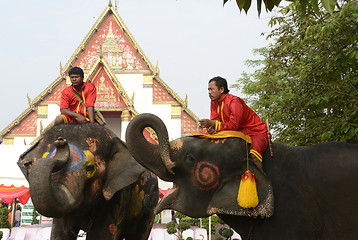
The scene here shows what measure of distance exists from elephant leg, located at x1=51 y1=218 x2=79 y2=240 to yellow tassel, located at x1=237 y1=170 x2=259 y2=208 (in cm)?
198

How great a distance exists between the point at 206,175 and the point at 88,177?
139 cm

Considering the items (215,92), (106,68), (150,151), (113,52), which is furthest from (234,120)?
(113,52)

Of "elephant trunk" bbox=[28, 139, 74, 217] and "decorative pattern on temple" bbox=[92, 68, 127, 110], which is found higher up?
"decorative pattern on temple" bbox=[92, 68, 127, 110]

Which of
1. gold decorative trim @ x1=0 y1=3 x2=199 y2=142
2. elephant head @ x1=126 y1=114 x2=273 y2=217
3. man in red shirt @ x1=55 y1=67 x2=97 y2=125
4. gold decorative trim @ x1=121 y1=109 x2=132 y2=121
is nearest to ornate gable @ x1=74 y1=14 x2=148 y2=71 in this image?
gold decorative trim @ x1=0 y1=3 x2=199 y2=142

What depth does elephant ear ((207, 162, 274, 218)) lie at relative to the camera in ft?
9.92

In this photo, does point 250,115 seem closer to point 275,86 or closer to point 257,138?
point 257,138

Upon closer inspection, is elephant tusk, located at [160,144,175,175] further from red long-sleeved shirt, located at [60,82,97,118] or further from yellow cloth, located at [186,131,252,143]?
red long-sleeved shirt, located at [60,82,97,118]

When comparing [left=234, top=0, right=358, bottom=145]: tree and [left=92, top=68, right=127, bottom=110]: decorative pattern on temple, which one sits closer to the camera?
[left=234, top=0, right=358, bottom=145]: tree

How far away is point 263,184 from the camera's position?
309 cm

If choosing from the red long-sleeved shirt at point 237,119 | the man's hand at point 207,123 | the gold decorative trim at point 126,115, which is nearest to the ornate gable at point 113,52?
the gold decorative trim at point 126,115

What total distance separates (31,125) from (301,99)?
58.7 ft

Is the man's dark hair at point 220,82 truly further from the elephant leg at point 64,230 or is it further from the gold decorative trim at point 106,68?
the gold decorative trim at point 106,68

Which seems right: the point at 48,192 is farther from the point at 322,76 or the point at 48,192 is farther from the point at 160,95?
the point at 160,95

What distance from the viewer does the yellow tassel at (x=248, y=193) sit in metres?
3.00
